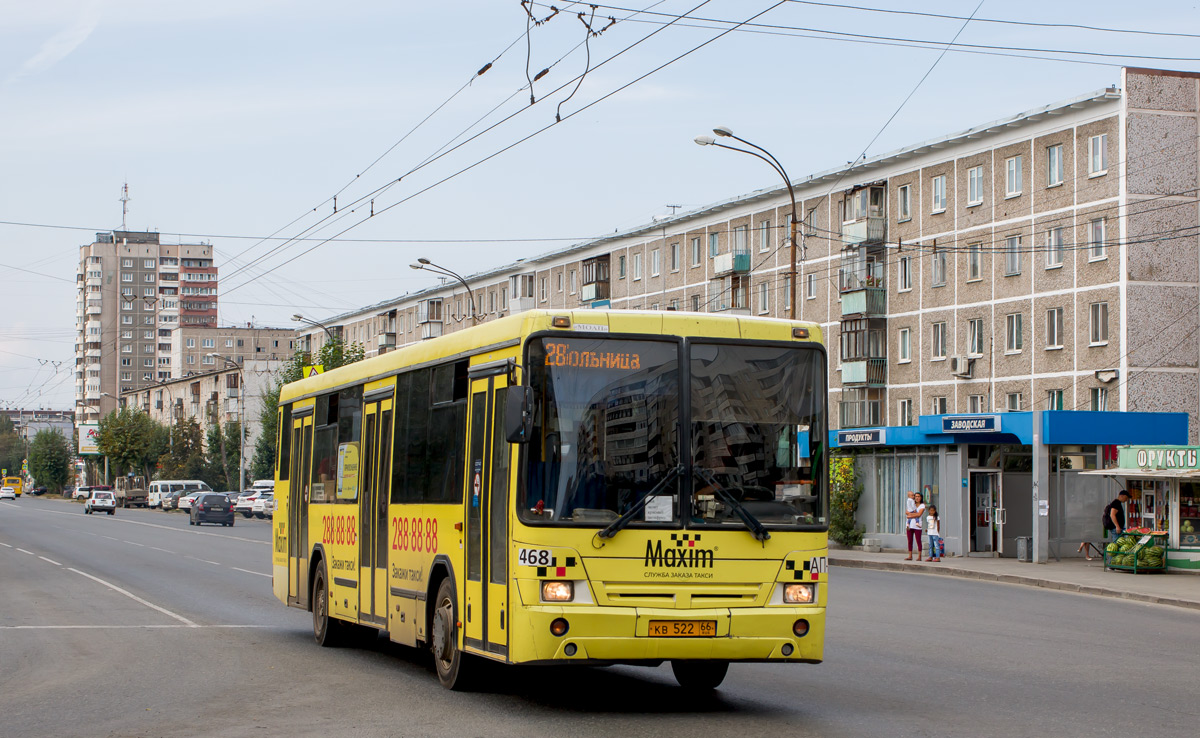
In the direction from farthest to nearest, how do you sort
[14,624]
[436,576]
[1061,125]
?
1. [1061,125]
2. [14,624]
3. [436,576]

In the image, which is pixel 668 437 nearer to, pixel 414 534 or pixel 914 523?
pixel 414 534

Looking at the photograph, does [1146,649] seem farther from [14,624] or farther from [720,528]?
[14,624]

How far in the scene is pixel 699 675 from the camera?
1181cm

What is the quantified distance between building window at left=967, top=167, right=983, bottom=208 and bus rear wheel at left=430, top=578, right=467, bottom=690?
46269 mm

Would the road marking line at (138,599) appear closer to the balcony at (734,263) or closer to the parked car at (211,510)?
the parked car at (211,510)

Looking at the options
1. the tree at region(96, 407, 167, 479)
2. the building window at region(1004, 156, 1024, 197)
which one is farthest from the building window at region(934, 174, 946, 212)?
the tree at region(96, 407, 167, 479)

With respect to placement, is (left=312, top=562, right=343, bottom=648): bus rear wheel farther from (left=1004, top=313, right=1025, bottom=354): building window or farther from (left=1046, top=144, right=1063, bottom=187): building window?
(left=1004, top=313, right=1025, bottom=354): building window

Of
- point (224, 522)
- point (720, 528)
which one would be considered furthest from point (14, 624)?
point (224, 522)

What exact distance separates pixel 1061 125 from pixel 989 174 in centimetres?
378

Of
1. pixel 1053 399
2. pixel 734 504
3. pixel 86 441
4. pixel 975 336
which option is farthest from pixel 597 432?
pixel 86 441

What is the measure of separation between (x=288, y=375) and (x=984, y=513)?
54609 millimetres

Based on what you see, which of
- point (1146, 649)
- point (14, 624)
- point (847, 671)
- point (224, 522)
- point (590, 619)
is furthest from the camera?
point (224, 522)

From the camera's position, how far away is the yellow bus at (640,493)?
10078 millimetres

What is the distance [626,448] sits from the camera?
10273mm
